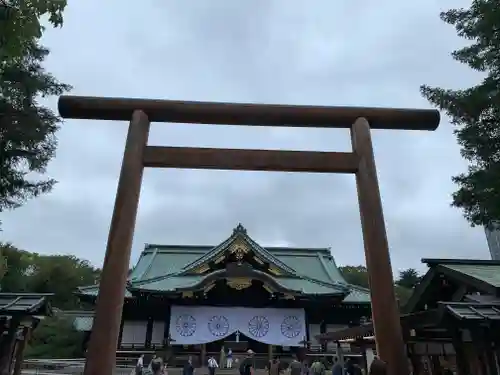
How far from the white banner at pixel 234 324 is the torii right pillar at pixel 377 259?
11.4 m

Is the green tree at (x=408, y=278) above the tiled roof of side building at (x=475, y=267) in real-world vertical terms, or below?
above

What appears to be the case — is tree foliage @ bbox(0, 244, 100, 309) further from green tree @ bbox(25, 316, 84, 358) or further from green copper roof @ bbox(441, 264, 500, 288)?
green copper roof @ bbox(441, 264, 500, 288)

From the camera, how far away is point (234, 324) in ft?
47.0

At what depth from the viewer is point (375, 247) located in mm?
3680

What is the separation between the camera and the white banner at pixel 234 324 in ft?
45.9

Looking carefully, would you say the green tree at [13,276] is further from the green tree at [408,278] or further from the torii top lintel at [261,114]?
the green tree at [408,278]

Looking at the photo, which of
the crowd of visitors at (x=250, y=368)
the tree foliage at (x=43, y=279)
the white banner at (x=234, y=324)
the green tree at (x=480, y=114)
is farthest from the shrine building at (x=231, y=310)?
the tree foliage at (x=43, y=279)

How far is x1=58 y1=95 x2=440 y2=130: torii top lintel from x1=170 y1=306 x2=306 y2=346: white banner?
36.6 ft

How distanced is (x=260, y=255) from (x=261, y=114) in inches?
475

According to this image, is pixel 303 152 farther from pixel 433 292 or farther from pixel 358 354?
pixel 358 354

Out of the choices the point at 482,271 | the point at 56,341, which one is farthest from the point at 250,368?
the point at 56,341

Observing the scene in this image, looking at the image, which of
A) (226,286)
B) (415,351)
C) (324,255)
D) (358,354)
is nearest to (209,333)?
(226,286)

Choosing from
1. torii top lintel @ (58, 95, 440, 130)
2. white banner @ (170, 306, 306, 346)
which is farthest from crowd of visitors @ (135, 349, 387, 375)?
torii top lintel @ (58, 95, 440, 130)

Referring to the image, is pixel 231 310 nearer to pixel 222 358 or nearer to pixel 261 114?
pixel 222 358
